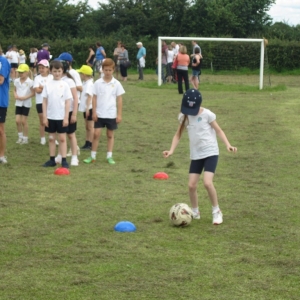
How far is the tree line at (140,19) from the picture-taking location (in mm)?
51938

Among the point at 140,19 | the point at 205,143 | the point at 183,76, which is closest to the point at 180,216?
the point at 205,143

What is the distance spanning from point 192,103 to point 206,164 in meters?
0.73

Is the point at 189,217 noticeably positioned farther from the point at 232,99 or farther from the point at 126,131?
the point at 232,99

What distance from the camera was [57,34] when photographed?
51.8 meters

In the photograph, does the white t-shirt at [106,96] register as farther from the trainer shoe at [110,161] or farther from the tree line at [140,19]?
the tree line at [140,19]

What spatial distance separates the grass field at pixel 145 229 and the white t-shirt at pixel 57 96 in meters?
0.94

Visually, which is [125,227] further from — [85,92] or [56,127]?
[85,92]

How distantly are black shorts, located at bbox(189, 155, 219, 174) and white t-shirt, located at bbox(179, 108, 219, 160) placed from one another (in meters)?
0.06

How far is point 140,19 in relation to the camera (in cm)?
5278

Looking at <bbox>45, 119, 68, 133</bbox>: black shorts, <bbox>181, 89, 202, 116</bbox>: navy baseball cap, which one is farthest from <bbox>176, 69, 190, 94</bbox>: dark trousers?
<bbox>181, 89, 202, 116</bbox>: navy baseball cap

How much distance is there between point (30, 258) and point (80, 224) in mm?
1293

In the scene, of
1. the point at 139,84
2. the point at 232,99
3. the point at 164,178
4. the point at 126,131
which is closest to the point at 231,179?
the point at 164,178

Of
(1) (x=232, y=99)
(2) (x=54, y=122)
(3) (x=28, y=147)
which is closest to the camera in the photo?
(2) (x=54, y=122)

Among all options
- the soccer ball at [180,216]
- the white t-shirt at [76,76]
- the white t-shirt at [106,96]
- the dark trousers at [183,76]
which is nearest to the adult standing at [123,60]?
the dark trousers at [183,76]
